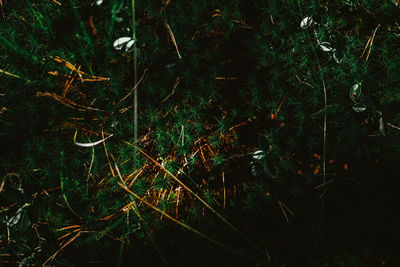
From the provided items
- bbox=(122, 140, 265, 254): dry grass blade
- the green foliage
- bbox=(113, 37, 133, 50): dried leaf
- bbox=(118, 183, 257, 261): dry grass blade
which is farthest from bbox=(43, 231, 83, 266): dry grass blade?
bbox=(113, 37, 133, 50): dried leaf

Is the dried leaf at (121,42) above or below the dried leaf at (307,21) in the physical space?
above

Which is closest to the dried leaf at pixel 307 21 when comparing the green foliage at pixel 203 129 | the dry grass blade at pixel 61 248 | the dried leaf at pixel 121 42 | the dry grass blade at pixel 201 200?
the green foliage at pixel 203 129

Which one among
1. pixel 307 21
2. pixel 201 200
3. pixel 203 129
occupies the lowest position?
pixel 201 200

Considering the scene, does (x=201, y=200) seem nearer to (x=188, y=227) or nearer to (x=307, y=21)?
(x=188, y=227)

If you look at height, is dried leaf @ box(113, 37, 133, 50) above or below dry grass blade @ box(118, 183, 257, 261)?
above

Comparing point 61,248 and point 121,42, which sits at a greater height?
point 121,42

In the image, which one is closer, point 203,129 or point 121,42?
point 121,42

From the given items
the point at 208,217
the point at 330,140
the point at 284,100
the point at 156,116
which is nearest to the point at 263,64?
the point at 284,100

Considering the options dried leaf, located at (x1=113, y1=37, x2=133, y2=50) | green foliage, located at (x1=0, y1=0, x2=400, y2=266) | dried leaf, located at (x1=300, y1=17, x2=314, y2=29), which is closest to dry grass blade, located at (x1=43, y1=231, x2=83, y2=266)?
green foliage, located at (x1=0, y1=0, x2=400, y2=266)

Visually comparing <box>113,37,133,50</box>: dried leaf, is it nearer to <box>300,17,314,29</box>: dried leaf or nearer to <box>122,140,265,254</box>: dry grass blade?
<box>122,140,265,254</box>: dry grass blade

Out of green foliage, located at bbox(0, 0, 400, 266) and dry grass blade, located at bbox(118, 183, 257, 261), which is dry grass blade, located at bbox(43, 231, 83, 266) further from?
dry grass blade, located at bbox(118, 183, 257, 261)

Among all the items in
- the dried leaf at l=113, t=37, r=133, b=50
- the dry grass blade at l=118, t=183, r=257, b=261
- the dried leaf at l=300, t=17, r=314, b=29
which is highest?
the dried leaf at l=113, t=37, r=133, b=50

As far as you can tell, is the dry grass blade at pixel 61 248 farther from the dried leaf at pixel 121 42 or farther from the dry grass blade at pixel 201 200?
the dried leaf at pixel 121 42

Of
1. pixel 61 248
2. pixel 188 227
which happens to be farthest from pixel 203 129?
pixel 61 248
